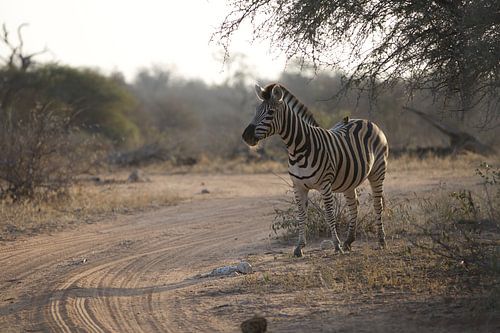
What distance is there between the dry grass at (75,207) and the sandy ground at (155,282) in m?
0.45

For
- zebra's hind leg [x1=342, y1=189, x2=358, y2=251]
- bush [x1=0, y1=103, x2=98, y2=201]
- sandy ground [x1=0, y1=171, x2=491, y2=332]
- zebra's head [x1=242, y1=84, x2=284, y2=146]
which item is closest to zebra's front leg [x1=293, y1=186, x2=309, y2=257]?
sandy ground [x1=0, y1=171, x2=491, y2=332]

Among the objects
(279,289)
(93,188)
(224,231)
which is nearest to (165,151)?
(93,188)

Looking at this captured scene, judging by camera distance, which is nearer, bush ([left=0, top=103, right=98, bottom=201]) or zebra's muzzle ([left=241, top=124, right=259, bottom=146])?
zebra's muzzle ([left=241, top=124, right=259, bottom=146])

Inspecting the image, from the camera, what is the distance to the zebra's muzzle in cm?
802

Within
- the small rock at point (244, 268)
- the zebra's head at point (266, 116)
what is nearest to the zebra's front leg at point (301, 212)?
the zebra's head at point (266, 116)

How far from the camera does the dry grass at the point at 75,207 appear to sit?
1145cm

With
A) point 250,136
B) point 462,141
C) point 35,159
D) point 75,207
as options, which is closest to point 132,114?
point 462,141

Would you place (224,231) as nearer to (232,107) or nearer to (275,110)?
(275,110)

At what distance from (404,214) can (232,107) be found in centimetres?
5018

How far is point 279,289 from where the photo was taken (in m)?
6.94

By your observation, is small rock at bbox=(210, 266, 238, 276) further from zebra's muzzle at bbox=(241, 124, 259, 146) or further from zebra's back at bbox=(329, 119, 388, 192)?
zebra's back at bbox=(329, 119, 388, 192)

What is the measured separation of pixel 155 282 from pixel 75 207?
6.51 meters

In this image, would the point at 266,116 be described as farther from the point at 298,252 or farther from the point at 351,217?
the point at 351,217

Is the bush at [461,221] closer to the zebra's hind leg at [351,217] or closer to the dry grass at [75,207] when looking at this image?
the zebra's hind leg at [351,217]
